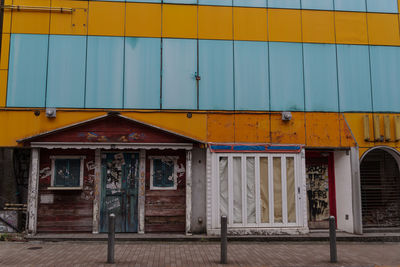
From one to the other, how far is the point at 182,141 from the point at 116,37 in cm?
405

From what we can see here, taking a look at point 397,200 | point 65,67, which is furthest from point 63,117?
point 397,200

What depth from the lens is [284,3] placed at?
36.9 feet

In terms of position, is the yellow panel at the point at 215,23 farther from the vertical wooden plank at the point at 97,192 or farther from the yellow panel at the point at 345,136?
the vertical wooden plank at the point at 97,192

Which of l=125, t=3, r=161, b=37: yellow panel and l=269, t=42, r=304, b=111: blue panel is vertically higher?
l=125, t=3, r=161, b=37: yellow panel

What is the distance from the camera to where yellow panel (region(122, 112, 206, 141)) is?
10227 mm

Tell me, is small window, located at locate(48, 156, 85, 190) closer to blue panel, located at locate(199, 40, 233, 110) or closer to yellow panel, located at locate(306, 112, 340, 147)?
blue panel, located at locate(199, 40, 233, 110)

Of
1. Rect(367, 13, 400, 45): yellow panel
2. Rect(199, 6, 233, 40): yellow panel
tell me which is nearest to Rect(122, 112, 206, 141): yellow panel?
Rect(199, 6, 233, 40): yellow panel

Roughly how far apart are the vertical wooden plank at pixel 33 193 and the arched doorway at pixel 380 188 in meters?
10.2

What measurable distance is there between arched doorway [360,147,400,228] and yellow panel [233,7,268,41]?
537 centimetres

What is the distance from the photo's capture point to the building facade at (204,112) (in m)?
9.77

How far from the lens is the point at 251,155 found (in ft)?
33.1

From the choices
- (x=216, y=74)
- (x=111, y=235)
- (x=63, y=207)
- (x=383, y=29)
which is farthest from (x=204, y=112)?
(x=383, y=29)

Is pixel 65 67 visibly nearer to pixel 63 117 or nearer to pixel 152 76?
pixel 63 117

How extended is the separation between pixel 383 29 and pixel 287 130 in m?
5.09
